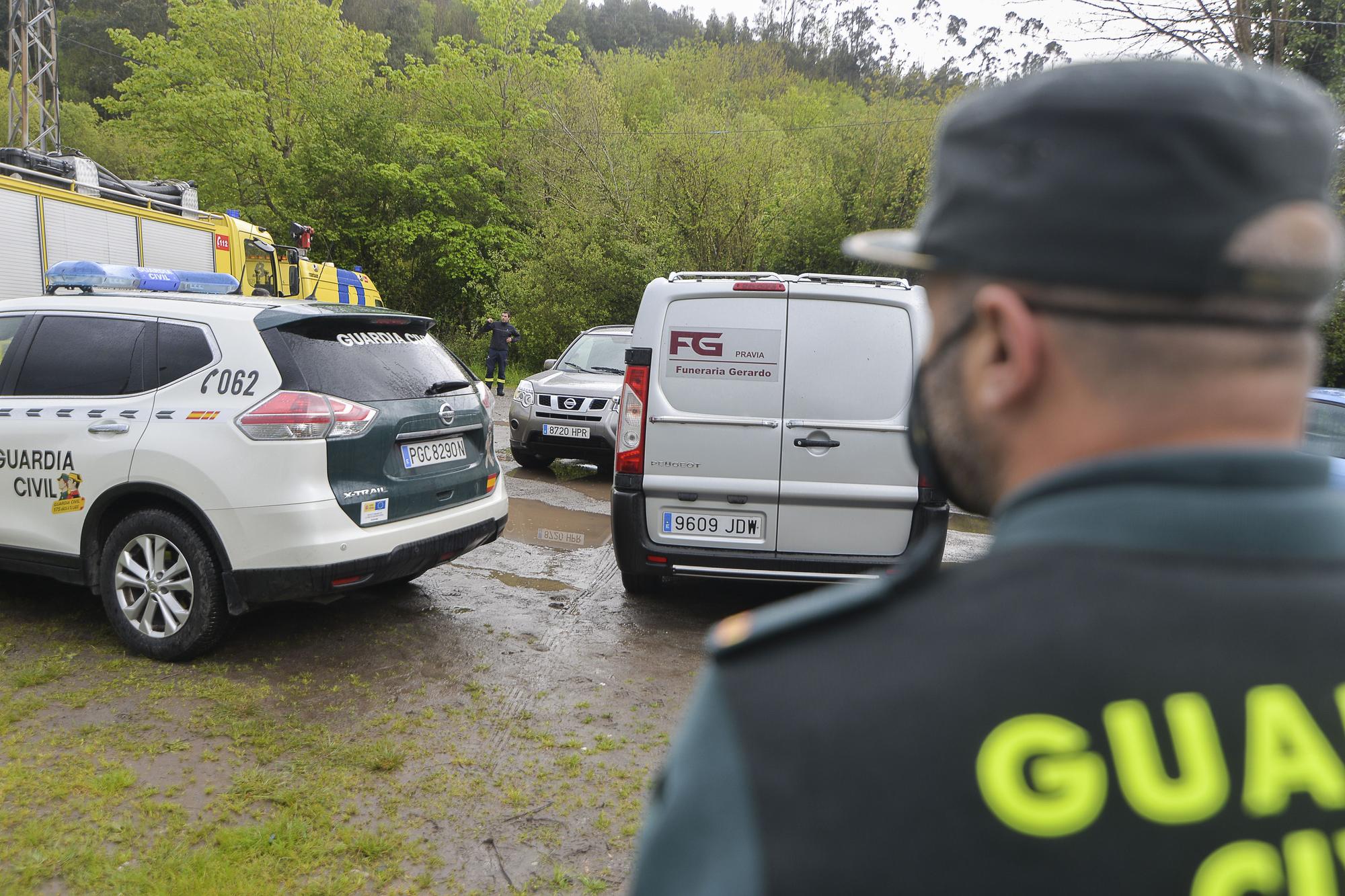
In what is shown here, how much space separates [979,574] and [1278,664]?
0.23 metres

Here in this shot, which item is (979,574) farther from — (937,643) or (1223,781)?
(1223,781)

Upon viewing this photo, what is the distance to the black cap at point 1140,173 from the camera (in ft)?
2.39

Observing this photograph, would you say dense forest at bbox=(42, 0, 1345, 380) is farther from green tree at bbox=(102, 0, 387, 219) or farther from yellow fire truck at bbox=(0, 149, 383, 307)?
yellow fire truck at bbox=(0, 149, 383, 307)

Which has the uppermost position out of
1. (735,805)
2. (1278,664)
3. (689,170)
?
(689,170)

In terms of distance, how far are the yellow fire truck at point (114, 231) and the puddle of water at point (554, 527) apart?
379 cm

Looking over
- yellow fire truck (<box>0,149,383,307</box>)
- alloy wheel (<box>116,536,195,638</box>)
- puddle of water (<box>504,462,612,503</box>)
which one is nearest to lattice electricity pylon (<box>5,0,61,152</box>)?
yellow fire truck (<box>0,149,383,307</box>)

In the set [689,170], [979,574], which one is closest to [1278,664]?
[979,574]

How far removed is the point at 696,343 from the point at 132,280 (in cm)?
470

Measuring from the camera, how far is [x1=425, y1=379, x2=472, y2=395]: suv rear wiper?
5211mm

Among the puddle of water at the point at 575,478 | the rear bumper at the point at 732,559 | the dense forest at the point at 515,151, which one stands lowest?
the puddle of water at the point at 575,478

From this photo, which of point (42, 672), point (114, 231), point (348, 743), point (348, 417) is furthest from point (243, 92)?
point (348, 743)

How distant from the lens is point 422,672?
4.68m

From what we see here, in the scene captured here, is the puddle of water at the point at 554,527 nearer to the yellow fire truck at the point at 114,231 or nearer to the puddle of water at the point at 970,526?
the puddle of water at the point at 970,526

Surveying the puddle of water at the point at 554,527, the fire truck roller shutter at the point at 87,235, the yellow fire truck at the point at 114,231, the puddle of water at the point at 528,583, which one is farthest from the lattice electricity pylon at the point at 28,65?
the puddle of water at the point at 528,583
